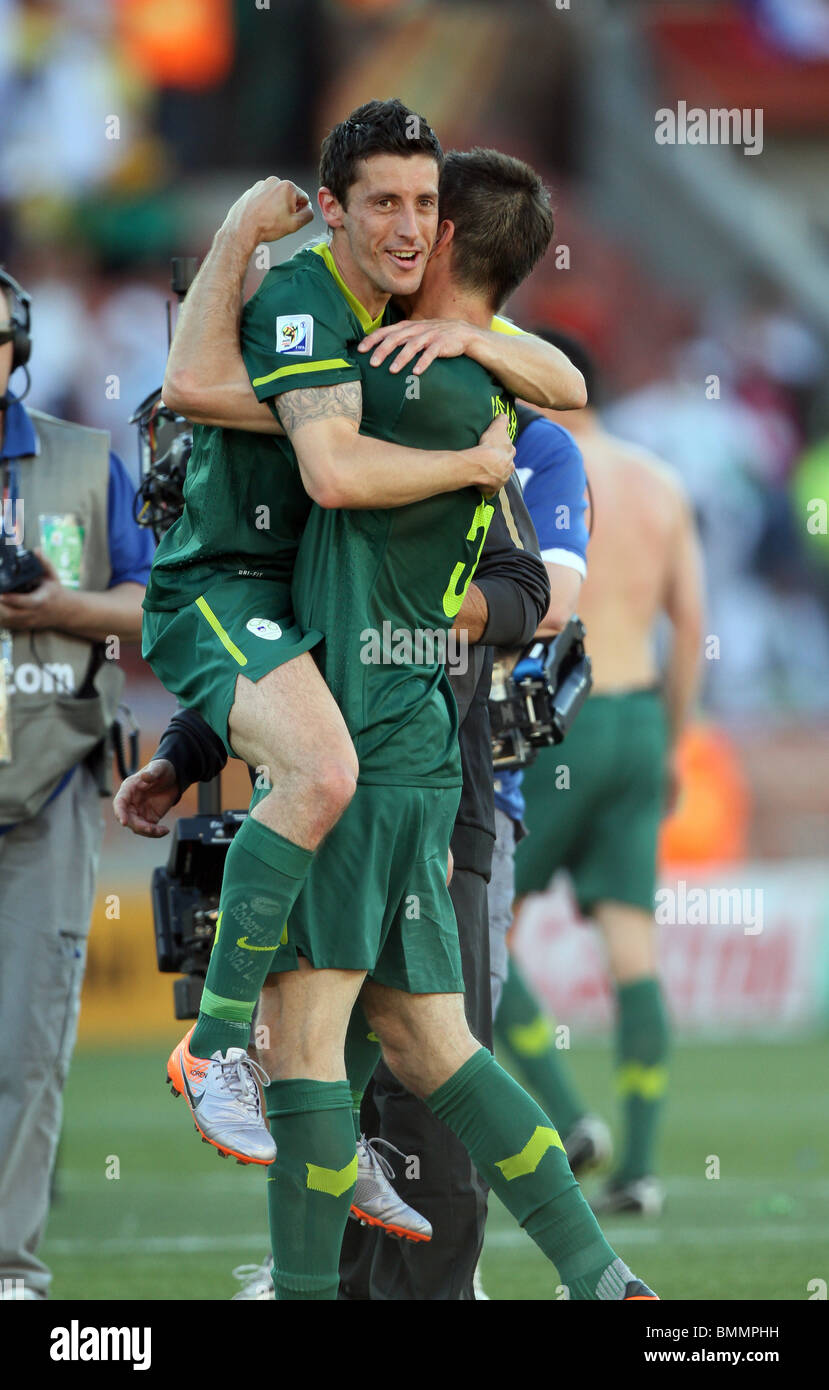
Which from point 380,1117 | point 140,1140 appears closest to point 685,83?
point 140,1140

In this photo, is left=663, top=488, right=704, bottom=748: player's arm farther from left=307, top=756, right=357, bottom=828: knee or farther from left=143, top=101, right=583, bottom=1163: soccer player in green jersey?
left=307, top=756, right=357, bottom=828: knee

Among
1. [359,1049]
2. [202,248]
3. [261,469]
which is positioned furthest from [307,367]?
[202,248]

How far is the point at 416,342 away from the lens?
140 inches

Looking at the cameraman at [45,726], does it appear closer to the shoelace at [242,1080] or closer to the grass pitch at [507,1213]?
the grass pitch at [507,1213]

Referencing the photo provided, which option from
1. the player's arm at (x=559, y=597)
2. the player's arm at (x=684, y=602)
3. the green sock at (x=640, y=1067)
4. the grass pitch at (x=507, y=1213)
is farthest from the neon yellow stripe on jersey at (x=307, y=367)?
the player's arm at (x=684, y=602)

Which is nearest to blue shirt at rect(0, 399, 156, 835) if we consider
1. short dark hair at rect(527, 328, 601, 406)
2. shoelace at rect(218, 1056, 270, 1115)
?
short dark hair at rect(527, 328, 601, 406)

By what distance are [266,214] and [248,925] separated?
4.03 ft

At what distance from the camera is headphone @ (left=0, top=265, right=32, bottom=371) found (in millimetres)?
4996

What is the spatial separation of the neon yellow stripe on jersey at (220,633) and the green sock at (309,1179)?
2.36 feet

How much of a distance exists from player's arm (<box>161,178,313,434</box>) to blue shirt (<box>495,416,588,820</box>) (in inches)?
51.0

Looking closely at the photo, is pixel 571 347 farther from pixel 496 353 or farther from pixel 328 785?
pixel 328 785

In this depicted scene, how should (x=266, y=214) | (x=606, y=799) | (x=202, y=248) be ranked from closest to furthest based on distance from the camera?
1. (x=266, y=214)
2. (x=606, y=799)
3. (x=202, y=248)
